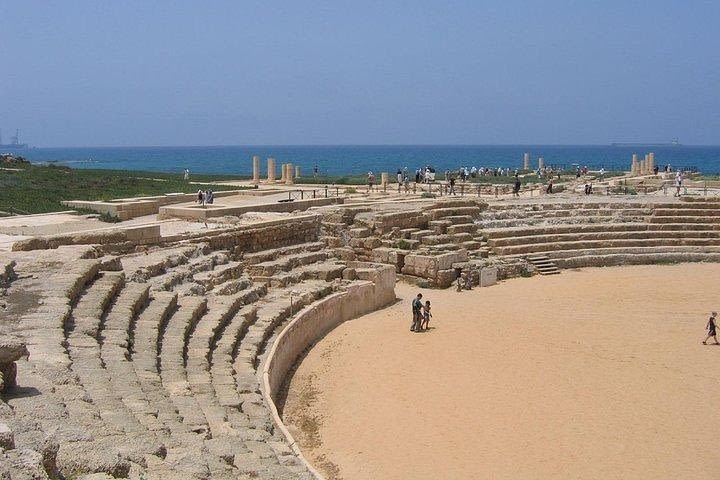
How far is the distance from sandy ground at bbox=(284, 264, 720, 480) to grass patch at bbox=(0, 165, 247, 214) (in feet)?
35.5

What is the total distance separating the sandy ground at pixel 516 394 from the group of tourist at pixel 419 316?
324 mm

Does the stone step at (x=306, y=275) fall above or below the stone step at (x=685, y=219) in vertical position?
below

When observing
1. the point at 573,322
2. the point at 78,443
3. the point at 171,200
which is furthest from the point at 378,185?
the point at 78,443

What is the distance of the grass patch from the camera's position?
25.2 m

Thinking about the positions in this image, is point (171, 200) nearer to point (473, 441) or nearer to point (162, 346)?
point (162, 346)

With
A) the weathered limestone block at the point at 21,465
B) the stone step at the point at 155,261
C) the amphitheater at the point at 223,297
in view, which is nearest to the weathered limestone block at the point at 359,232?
the amphitheater at the point at 223,297

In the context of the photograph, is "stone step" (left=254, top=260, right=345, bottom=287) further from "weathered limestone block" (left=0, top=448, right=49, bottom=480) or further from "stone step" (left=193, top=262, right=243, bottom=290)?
"weathered limestone block" (left=0, top=448, right=49, bottom=480)

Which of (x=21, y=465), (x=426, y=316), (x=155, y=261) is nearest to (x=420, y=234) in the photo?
(x=426, y=316)

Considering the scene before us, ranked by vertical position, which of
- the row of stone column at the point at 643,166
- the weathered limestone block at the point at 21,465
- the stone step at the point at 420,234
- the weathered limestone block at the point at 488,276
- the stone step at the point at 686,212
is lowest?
the weathered limestone block at the point at 488,276

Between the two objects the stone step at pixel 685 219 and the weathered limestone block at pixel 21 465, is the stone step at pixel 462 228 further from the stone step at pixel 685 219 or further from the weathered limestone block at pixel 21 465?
the weathered limestone block at pixel 21 465

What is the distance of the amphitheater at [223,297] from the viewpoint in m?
6.47

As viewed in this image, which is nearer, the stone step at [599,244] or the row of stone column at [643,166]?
the stone step at [599,244]

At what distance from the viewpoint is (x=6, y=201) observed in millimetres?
25109

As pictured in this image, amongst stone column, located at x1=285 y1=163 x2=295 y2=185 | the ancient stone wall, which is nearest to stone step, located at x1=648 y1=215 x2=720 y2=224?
the ancient stone wall
